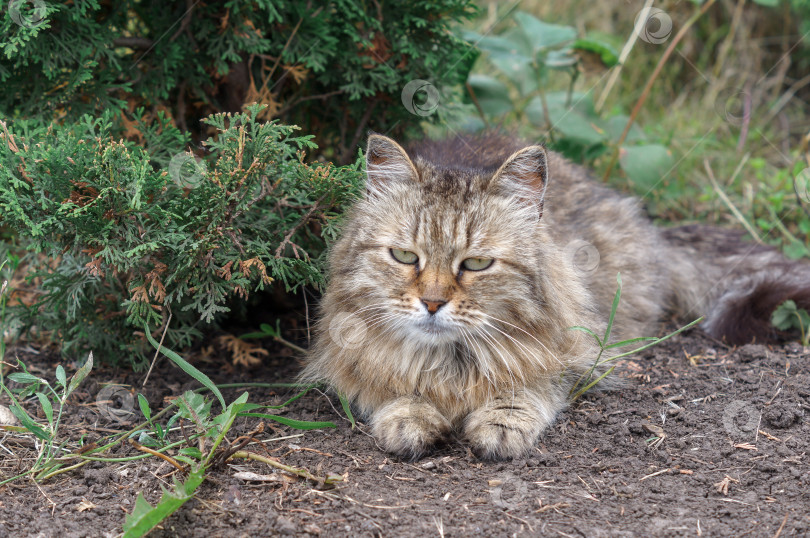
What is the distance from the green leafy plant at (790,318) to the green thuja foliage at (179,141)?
2.35 metres

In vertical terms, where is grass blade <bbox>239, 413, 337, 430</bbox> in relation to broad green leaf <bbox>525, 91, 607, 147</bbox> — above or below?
below

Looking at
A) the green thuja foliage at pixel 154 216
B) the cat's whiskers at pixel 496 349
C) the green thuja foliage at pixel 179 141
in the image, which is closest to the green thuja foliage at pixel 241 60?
the green thuja foliage at pixel 179 141

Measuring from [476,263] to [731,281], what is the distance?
2333 mm

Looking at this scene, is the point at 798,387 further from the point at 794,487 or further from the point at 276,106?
the point at 276,106

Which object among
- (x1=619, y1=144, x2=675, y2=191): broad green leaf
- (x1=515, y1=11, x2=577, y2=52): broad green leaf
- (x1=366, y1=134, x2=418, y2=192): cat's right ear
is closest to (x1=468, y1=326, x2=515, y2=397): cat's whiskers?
(x1=366, y1=134, x2=418, y2=192): cat's right ear

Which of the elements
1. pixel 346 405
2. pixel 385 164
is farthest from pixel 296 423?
pixel 385 164

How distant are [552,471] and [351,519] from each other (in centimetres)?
88

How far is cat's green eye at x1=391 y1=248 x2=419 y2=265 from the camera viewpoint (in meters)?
3.11

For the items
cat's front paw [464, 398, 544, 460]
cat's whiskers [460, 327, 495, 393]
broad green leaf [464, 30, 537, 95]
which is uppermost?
broad green leaf [464, 30, 537, 95]

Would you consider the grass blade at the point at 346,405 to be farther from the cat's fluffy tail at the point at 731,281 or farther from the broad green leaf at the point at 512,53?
the broad green leaf at the point at 512,53

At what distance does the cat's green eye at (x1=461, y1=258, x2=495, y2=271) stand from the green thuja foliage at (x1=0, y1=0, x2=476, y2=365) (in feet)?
2.31

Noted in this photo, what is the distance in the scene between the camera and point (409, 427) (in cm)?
303

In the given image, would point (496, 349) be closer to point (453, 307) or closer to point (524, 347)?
point (524, 347)

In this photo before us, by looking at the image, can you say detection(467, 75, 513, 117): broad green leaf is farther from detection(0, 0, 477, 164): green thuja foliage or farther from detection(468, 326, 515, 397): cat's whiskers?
detection(468, 326, 515, 397): cat's whiskers
